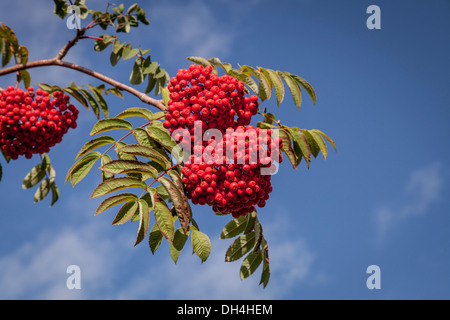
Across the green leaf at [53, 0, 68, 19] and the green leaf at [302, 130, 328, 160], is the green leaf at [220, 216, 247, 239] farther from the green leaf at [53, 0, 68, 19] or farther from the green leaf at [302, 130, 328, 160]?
the green leaf at [53, 0, 68, 19]

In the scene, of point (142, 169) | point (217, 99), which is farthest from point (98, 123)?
point (217, 99)

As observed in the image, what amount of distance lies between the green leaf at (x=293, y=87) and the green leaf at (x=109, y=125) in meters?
1.43

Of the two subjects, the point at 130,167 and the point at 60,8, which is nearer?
the point at 130,167

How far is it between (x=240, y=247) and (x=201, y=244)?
730 millimetres

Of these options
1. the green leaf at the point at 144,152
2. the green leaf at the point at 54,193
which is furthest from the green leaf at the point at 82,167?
the green leaf at the point at 54,193

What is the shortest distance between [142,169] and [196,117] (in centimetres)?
59

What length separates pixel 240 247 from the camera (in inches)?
153

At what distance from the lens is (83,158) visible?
3.64 metres

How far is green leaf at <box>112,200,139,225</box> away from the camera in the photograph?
9.98 feet

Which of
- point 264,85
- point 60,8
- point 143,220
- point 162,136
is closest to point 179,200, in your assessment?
point 143,220

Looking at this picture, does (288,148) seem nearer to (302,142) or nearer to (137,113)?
(302,142)

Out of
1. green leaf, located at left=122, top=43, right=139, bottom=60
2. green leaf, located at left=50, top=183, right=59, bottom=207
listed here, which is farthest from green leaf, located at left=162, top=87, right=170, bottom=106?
green leaf, located at left=50, top=183, right=59, bottom=207

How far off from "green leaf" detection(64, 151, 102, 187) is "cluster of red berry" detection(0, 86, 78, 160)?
119 cm

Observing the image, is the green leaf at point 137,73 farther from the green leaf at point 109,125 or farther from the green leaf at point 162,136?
the green leaf at point 162,136
